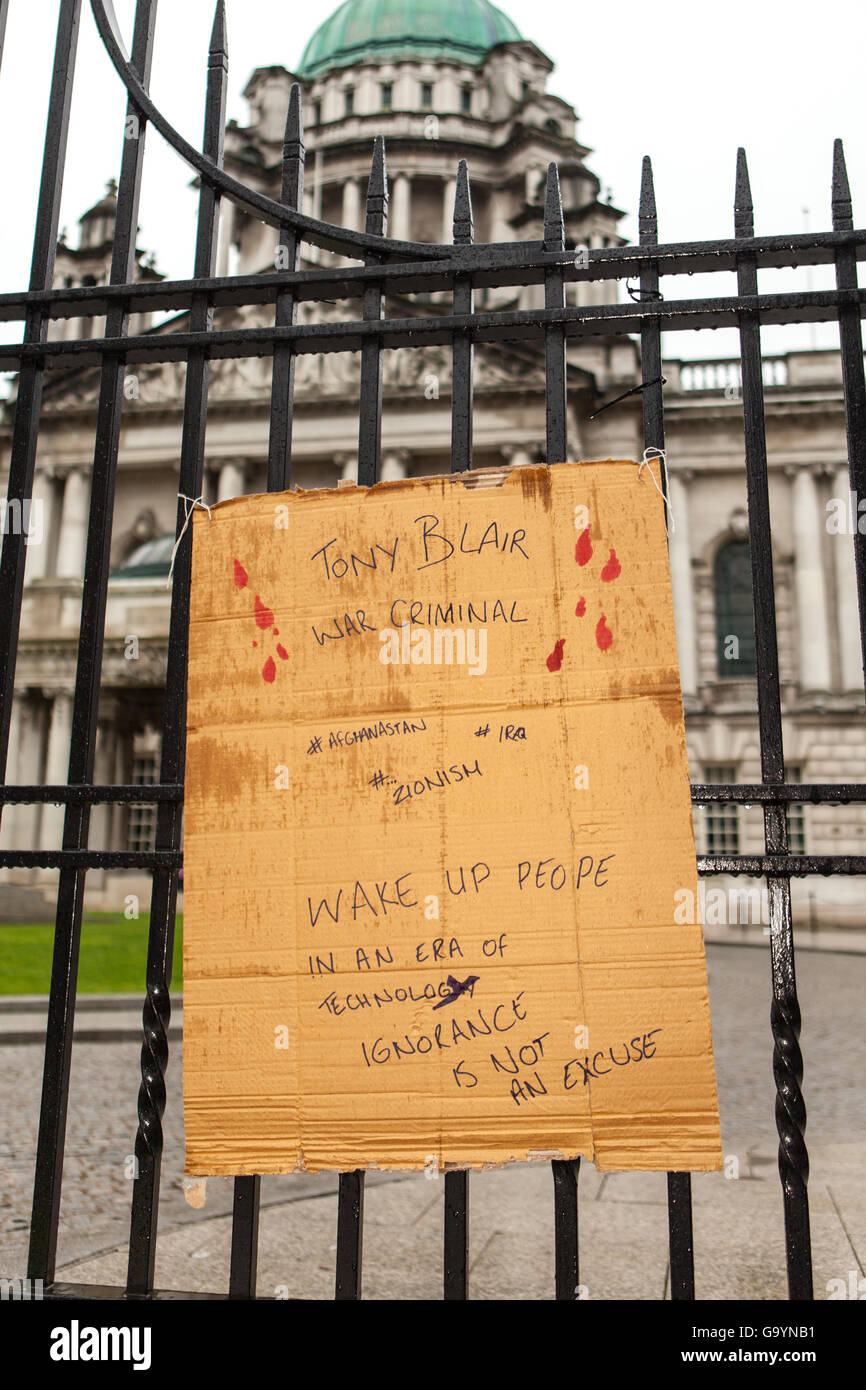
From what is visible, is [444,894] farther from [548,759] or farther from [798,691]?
[798,691]

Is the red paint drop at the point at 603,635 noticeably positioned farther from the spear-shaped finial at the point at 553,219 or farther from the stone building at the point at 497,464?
the stone building at the point at 497,464

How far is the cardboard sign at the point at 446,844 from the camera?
267 centimetres

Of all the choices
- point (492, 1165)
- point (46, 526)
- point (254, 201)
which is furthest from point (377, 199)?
point (46, 526)

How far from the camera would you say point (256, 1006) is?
9.29 feet

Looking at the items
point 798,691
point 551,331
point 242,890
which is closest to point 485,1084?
point 242,890

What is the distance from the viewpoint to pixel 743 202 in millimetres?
2971

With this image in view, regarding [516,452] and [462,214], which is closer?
[462,214]

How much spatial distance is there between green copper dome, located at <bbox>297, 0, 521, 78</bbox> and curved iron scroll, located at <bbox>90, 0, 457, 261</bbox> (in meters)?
48.7

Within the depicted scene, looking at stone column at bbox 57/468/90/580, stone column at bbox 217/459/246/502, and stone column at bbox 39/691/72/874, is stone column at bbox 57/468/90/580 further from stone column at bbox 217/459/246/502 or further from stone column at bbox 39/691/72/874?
stone column at bbox 39/691/72/874

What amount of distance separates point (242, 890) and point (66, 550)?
31284 millimetres

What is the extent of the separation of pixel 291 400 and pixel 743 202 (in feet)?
4.53

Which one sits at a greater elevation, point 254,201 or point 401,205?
point 401,205

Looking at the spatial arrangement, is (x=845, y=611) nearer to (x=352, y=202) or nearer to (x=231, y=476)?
(x=231, y=476)

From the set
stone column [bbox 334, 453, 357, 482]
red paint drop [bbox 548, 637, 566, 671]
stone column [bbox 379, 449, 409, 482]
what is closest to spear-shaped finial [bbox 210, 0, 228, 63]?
red paint drop [bbox 548, 637, 566, 671]
